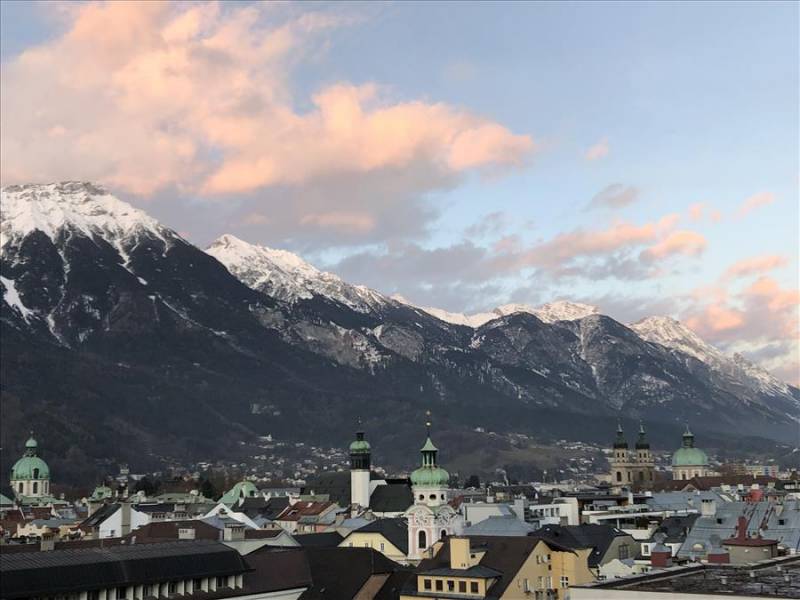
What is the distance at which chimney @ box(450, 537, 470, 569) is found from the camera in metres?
84.6

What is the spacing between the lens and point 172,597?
81500 mm

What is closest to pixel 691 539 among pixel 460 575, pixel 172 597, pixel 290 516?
pixel 460 575

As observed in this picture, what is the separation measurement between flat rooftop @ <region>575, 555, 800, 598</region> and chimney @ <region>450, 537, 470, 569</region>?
18.7 metres

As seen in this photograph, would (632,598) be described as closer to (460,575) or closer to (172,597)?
(460,575)

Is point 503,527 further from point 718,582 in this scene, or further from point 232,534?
point 718,582

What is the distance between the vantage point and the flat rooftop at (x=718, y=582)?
56656 millimetres

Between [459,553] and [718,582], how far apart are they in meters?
26.8

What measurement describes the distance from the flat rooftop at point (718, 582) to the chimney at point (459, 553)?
18714mm

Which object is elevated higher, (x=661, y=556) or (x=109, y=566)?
(x=109, y=566)

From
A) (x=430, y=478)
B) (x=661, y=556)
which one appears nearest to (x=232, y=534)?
(x=430, y=478)

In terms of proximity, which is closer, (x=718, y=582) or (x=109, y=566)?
(x=718, y=582)

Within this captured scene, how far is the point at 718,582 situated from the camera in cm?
6169

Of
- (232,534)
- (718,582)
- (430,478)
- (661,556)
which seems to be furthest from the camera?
(430,478)

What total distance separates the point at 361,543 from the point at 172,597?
55804 millimetres
